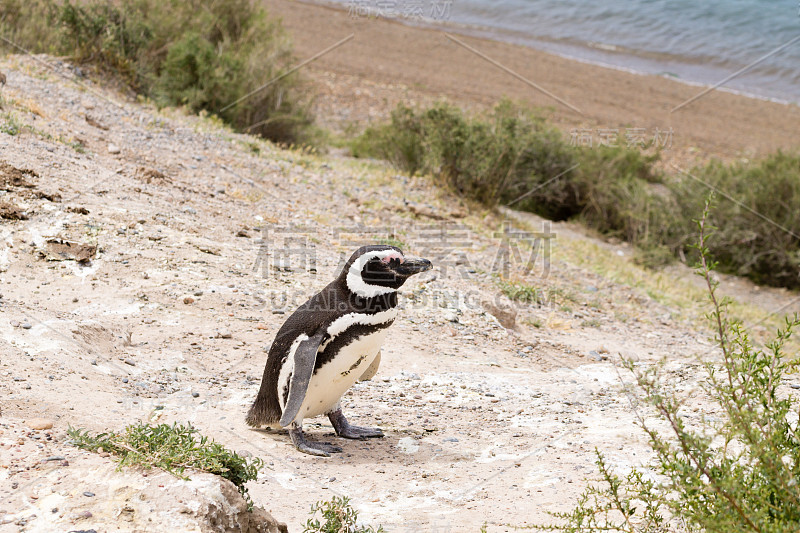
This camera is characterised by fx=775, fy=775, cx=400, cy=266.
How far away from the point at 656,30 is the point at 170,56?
2152 centimetres

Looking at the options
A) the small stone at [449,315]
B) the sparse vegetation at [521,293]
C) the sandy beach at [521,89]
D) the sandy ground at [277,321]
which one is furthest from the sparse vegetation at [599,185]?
the small stone at [449,315]

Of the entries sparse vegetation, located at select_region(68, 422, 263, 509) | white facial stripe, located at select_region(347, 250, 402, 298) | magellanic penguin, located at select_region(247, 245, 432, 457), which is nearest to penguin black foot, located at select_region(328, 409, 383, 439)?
magellanic penguin, located at select_region(247, 245, 432, 457)

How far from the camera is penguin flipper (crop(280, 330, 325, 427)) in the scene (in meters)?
4.21

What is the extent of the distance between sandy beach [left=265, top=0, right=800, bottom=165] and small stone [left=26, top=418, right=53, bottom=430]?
12135 mm

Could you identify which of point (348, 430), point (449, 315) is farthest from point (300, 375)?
point (449, 315)

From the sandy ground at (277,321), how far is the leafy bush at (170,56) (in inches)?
34.3

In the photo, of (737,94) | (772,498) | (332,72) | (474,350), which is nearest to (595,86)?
(737,94)

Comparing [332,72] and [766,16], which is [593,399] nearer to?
[332,72]

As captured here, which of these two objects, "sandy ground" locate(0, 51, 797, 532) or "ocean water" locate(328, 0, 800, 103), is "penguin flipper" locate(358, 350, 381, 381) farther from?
"ocean water" locate(328, 0, 800, 103)

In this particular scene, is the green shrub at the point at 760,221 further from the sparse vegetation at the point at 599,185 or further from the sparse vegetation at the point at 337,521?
the sparse vegetation at the point at 337,521

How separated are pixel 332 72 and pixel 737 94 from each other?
11709 mm

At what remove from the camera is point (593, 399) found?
17.4ft

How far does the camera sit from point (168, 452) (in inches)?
121

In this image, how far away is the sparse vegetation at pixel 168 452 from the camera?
3.03 m
